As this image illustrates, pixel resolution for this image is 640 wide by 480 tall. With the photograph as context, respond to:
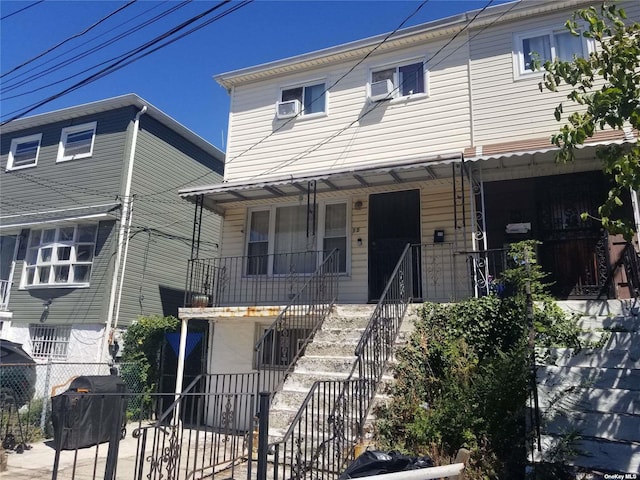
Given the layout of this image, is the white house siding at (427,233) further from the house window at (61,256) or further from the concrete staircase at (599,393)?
the house window at (61,256)

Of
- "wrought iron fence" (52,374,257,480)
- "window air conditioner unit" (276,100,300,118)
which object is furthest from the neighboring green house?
"window air conditioner unit" (276,100,300,118)

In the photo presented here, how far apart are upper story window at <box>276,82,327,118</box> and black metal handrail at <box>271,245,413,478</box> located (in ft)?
18.8

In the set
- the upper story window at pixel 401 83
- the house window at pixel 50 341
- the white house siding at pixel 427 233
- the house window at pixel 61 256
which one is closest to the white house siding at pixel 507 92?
the upper story window at pixel 401 83

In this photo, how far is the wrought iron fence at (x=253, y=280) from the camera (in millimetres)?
10398

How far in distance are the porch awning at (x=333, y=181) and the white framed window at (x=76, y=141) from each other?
5.98m

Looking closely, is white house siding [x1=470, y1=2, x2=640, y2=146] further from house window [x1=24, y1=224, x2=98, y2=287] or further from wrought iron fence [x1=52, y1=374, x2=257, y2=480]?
house window [x1=24, y1=224, x2=98, y2=287]

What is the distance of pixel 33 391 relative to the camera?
11836 millimetres

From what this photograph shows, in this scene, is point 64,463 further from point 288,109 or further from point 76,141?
point 76,141

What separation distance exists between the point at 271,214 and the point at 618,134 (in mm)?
7254

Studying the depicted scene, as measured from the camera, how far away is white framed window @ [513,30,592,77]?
9.21 metres

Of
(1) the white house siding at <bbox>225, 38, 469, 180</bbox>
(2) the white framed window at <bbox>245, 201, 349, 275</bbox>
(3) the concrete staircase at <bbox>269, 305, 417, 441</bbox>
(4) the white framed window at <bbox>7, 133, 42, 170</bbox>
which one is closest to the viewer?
(3) the concrete staircase at <bbox>269, 305, 417, 441</bbox>

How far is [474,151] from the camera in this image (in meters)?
8.36

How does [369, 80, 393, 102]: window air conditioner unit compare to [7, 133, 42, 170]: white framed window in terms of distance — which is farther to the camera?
[7, 133, 42, 170]: white framed window

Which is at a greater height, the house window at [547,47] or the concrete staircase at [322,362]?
the house window at [547,47]
